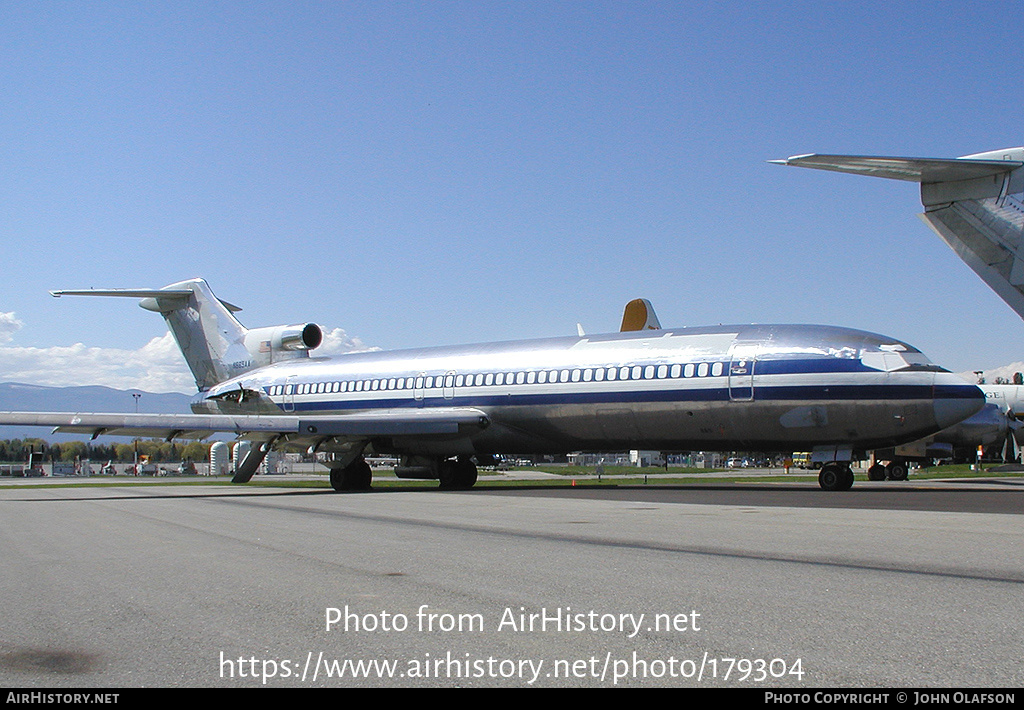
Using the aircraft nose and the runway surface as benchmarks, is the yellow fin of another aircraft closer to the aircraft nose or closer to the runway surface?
the aircraft nose

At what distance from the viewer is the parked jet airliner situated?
2212 cm

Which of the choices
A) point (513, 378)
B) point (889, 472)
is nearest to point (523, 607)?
point (513, 378)

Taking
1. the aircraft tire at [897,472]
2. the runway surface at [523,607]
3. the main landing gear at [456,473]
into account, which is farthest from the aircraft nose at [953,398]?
the aircraft tire at [897,472]

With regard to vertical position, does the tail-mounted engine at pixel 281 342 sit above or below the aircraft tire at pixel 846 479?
above

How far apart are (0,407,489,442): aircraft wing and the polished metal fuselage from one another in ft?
2.88

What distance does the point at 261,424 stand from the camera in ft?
87.5

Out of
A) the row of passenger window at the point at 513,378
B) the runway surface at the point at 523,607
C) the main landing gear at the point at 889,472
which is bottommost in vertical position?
the main landing gear at the point at 889,472

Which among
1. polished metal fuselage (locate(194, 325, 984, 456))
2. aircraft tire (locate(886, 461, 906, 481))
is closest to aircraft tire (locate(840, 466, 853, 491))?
polished metal fuselage (locate(194, 325, 984, 456))

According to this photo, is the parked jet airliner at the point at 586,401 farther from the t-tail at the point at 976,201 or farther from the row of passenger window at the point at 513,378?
the t-tail at the point at 976,201

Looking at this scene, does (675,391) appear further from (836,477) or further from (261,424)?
(261,424)

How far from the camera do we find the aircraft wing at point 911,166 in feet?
60.8

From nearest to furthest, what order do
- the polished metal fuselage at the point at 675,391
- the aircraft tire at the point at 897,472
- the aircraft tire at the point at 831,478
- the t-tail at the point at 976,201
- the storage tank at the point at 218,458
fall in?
the t-tail at the point at 976,201 < the polished metal fuselage at the point at 675,391 < the aircraft tire at the point at 831,478 < the aircraft tire at the point at 897,472 < the storage tank at the point at 218,458

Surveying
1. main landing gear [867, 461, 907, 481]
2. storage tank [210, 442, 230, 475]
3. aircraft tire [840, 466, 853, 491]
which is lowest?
storage tank [210, 442, 230, 475]

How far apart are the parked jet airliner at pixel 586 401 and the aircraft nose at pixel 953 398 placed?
30 mm
